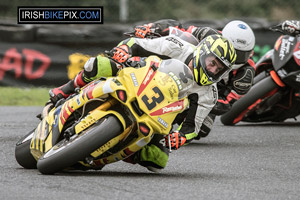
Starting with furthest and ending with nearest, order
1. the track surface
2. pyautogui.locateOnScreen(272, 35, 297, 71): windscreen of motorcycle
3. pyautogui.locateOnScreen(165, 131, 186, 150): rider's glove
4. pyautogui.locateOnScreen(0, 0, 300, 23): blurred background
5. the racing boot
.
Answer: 1. pyautogui.locateOnScreen(0, 0, 300, 23): blurred background
2. pyautogui.locateOnScreen(272, 35, 297, 71): windscreen of motorcycle
3. the racing boot
4. pyautogui.locateOnScreen(165, 131, 186, 150): rider's glove
5. the track surface

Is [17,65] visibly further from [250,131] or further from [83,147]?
A: [83,147]

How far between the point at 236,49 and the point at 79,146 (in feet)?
13.0

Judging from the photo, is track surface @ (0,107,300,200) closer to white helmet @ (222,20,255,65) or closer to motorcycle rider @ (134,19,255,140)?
motorcycle rider @ (134,19,255,140)

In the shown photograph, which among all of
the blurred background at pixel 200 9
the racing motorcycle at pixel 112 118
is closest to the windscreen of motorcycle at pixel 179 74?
the racing motorcycle at pixel 112 118

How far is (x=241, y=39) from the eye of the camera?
896 centimetres

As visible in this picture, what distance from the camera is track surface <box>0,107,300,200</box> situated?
5.25 m

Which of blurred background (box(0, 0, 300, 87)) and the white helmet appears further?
blurred background (box(0, 0, 300, 87))

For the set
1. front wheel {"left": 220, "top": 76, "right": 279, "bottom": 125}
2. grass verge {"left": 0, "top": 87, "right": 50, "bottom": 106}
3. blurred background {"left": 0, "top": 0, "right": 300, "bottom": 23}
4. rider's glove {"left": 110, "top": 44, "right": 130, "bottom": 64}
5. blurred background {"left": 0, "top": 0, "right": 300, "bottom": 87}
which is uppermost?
rider's glove {"left": 110, "top": 44, "right": 130, "bottom": 64}

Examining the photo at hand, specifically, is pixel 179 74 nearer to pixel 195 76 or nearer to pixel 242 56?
pixel 195 76

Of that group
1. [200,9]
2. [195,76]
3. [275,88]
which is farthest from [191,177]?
[200,9]

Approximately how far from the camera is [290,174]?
667 centimetres

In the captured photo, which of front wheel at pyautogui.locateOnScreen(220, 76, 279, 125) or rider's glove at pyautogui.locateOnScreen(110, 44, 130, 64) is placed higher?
rider's glove at pyautogui.locateOnScreen(110, 44, 130, 64)

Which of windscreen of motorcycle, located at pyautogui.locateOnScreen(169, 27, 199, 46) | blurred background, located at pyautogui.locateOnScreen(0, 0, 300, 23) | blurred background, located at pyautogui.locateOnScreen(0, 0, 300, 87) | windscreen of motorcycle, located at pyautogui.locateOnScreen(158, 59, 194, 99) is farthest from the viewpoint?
blurred background, located at pyautogui.locateOnScreen(0, 0, 300, 23)

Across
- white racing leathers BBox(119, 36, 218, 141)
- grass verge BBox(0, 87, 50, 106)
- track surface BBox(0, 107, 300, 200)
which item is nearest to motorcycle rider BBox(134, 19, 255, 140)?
track surface BBox(0, 107, 300, 200)
